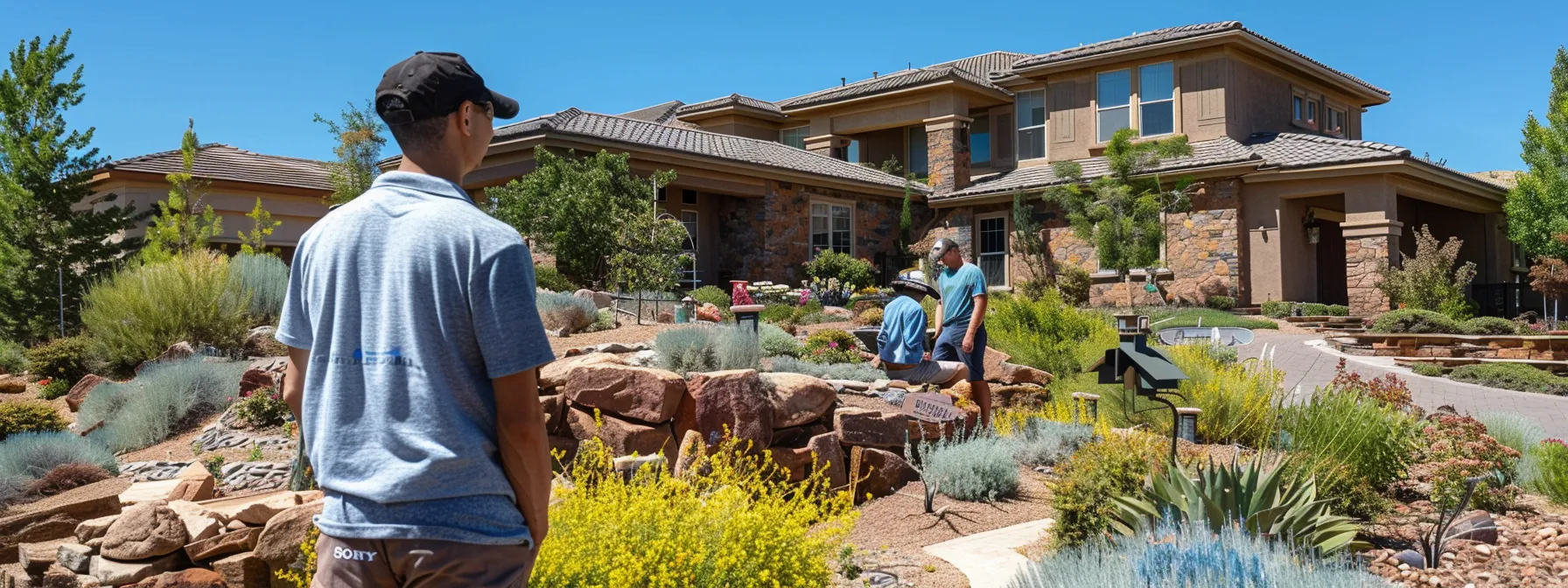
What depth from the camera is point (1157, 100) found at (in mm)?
22281

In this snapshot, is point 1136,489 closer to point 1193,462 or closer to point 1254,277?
point 1193,462

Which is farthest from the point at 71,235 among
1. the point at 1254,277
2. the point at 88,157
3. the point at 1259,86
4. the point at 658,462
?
the point at 1259,86

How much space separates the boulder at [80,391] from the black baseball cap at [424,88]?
10028 millimetres

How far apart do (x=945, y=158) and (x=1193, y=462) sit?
58.2 feet

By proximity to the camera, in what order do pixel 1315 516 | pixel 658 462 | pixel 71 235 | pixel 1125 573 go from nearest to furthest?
pixel 1125 573
pixel 1315 516
pixel 658 462
pixel 71 235

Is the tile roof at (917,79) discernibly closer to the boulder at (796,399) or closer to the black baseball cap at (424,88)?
the boulder at (796,399)

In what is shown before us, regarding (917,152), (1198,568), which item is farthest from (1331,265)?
(1198,568)

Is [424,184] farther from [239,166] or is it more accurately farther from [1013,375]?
[239,166]

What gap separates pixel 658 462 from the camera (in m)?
5.95

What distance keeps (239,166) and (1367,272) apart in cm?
2537

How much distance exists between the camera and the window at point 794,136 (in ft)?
89.7

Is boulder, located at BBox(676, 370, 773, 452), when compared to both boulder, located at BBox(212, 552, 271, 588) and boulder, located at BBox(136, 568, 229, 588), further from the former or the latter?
boulder, located at BBox(136, 568, 229, 588)

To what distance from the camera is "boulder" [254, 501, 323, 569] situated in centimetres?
486

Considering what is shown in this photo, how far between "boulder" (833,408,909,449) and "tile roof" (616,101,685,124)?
79.6ft
